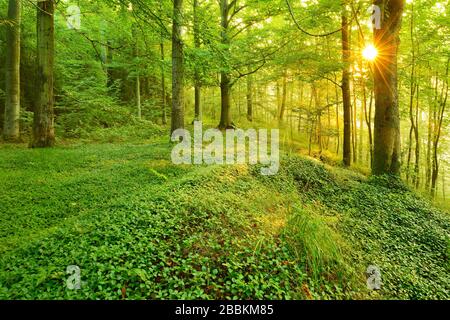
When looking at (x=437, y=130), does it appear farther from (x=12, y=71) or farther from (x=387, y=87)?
(x=12, y=71)

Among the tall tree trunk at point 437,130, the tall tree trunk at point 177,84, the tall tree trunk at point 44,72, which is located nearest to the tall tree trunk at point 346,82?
the tall tree trunk at point 437,130

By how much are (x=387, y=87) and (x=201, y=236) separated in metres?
8.07

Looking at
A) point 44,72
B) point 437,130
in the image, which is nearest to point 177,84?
point 44,72

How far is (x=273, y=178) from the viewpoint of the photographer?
7.34 metres

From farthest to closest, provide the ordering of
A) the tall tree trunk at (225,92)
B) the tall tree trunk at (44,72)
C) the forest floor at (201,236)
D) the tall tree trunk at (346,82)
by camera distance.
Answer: the tall tree trunk at (225,92) < the tall tree trunk at (346,82) < the tall tree trunk at (44,72) < the forest floor at (201,236)

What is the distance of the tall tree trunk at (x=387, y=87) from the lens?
28.8 ft

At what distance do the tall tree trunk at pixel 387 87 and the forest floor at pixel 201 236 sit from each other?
6.49 feet

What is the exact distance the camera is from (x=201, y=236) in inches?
161

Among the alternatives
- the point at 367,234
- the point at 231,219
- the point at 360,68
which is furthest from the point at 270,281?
the point at 360,68

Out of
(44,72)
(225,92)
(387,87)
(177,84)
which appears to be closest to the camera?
(44,72)

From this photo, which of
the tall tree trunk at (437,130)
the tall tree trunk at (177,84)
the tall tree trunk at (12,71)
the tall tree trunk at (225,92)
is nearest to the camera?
the tall tree trunk at (177,84)

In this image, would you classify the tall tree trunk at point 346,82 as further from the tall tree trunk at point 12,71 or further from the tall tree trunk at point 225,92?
the tall tree trunk at point 12,71

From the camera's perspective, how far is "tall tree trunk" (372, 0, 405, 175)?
8789 mm
